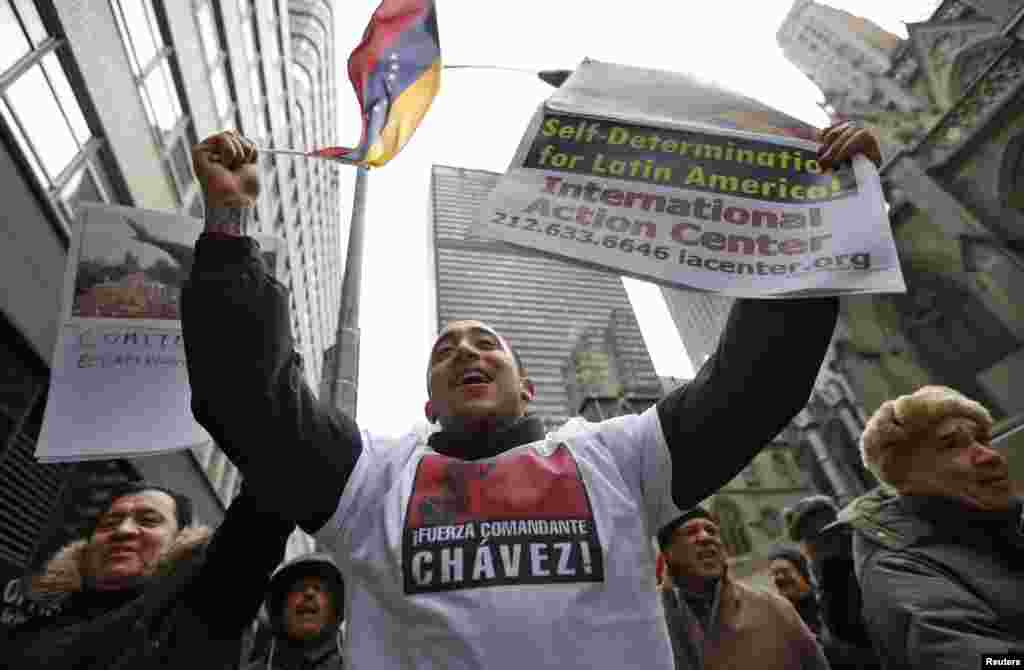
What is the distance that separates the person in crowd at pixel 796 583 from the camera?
4.21 metres

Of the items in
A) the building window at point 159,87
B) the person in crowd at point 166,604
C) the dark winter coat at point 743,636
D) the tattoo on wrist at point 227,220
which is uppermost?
the building window at point 159,87

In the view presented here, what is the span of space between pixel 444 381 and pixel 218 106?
47.4 ft

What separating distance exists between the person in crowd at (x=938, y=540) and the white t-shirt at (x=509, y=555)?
902 millimetres

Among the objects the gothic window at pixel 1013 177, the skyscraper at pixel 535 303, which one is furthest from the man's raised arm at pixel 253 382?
the skyscraper at pixel 535 303

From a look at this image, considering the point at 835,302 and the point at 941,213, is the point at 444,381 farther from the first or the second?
the point at 941,213

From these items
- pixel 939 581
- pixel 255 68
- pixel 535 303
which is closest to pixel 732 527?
pixel 255 68

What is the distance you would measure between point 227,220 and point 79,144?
27.3 feet

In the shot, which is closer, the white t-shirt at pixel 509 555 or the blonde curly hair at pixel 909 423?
the white t-shirt at pixel 509 555

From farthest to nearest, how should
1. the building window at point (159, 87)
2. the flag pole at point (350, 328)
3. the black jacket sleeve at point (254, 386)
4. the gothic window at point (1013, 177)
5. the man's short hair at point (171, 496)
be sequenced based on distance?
the gothic window at point (1013, 177) < the building window at point (159, 87) < the flag pole at point (350, 328) < the man's short hair at point (171, 496) < the black jacket sleeve at point (254, 386)

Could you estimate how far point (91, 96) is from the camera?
295 inches

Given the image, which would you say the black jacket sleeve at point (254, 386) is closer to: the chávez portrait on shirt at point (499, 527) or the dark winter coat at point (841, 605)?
the chávez portrait on shirt at point (499, 527)

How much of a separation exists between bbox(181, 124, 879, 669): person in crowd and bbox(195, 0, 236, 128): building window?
1368 cm

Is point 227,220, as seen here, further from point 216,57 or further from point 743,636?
point 216,57

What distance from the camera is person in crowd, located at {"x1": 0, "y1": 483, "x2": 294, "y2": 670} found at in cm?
171
